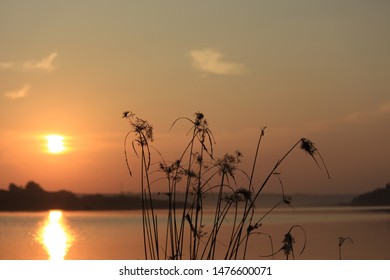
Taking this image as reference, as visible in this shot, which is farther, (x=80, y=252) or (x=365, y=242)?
(x=80, y=252)

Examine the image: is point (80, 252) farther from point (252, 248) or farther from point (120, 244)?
point (252, 248)

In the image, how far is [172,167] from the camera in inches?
133
